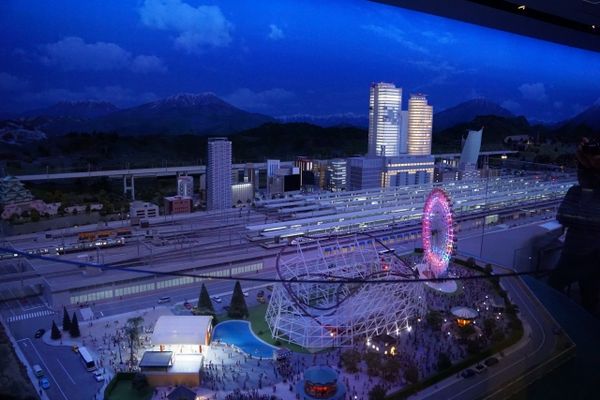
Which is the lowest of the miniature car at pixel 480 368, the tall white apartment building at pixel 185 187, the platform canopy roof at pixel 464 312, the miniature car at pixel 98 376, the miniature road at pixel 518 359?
the miniature car at pixel 98 376

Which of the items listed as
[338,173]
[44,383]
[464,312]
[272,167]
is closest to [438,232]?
[464,312]

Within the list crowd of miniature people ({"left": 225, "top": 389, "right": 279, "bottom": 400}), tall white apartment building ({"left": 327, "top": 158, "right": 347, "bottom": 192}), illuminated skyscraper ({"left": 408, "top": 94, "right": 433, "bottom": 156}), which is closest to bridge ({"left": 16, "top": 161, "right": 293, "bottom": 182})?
tall white apartment building ({"left": 327, "top": 158, "right": 347, "bottom": 192})

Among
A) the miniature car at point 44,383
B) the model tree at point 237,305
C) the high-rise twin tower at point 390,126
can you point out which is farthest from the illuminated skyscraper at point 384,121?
the miniature car at point 44,383

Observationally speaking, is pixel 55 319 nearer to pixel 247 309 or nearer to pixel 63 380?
pixel 63 380

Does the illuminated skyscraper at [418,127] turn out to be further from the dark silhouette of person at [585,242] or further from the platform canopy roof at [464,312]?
the dark silhouette of person at [585,242]

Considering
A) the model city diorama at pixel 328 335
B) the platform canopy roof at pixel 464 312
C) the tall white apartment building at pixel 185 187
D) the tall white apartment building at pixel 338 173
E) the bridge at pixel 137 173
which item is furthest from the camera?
the tall white apartment building at pixel 338 173
